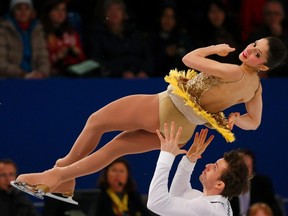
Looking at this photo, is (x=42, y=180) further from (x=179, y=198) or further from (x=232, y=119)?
(x=232, y=119)

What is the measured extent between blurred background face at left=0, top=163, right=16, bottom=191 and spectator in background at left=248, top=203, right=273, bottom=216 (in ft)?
6.36

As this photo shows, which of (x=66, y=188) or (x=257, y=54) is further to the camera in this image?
(x=66, y=188)

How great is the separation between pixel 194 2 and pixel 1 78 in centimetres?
226

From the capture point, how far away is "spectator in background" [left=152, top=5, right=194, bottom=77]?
9.49 m

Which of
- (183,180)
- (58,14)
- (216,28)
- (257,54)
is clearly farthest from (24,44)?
(257,54)

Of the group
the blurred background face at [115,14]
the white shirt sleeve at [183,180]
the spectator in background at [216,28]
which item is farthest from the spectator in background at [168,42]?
the white shirt sleeve at [183,180]

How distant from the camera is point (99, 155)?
6.75m

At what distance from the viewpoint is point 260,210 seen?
834 centimetres

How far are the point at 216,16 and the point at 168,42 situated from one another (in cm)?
59

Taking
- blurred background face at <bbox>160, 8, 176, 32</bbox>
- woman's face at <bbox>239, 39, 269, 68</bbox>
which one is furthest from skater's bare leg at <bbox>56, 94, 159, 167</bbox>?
blurred background face at <bbox>160, 8, 176, 32</bbox>

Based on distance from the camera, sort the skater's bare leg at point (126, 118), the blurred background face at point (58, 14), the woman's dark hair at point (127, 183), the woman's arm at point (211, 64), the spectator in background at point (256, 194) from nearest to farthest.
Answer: the woman's arm at point (211, 64) < the skater's bare leg at point (126, 118) < the woman's dark hair at point (127, 183) < the spectator in background at point (256, 194) < the blurred background face at point (58, 14)

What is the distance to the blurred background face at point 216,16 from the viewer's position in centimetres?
985

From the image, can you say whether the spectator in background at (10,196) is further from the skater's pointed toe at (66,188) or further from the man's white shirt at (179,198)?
the man's white shirt at (179,198)

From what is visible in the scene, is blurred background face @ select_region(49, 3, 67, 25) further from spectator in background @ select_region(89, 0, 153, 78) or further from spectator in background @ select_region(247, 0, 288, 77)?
spectator in background @ select_region(247, 0, 288, 77)
